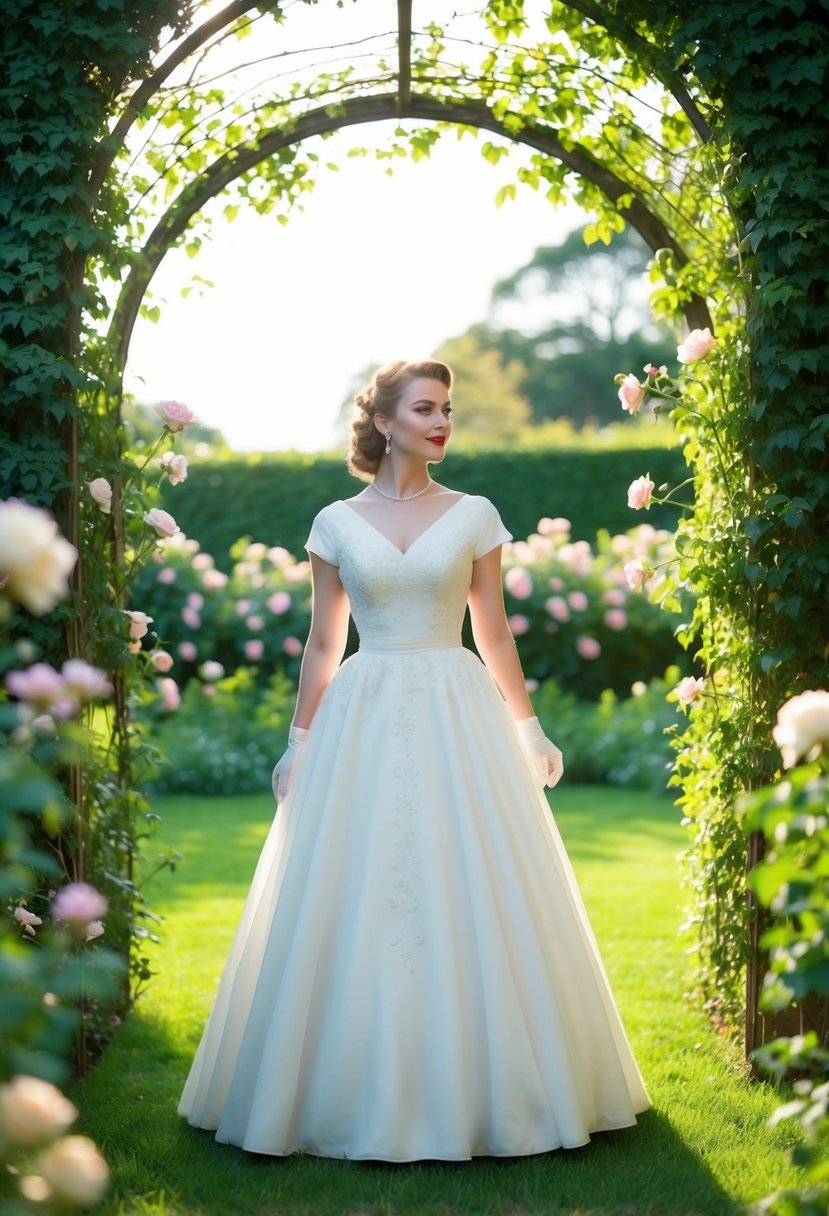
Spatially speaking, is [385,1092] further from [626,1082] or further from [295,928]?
[626,1082]

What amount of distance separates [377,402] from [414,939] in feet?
4.92

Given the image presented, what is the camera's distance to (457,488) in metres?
13.6

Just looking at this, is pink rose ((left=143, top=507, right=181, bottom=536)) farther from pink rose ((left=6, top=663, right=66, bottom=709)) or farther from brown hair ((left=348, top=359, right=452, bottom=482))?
pink rose ((left=6, top=663, right=66, bottom=709))

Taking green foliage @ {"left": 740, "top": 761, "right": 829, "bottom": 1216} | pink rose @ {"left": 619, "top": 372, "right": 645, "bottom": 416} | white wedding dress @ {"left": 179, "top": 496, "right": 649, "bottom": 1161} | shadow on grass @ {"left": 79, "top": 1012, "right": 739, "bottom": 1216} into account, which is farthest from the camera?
pink rose @ {"left": 619, "top": 372, "right": 645, "bottom": 416}

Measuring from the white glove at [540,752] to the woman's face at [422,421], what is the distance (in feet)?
2.55

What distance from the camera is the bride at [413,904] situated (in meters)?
3.10

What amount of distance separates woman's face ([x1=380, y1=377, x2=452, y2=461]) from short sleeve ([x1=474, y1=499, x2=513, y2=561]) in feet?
0.70

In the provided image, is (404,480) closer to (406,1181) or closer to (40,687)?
(406,1181)

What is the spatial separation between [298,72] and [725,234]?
158cm

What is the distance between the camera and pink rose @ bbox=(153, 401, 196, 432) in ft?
13.8

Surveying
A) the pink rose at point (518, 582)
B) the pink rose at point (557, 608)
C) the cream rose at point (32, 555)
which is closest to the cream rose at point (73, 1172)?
the cream rose at point (32, 555)

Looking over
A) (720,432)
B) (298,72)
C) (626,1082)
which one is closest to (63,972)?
(626,1082)

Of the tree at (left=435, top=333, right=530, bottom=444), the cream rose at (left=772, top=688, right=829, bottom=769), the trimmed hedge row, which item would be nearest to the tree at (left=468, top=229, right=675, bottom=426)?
the tree at (left=435, top=333, right=530, bottom=444)

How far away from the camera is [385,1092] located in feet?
10.0
